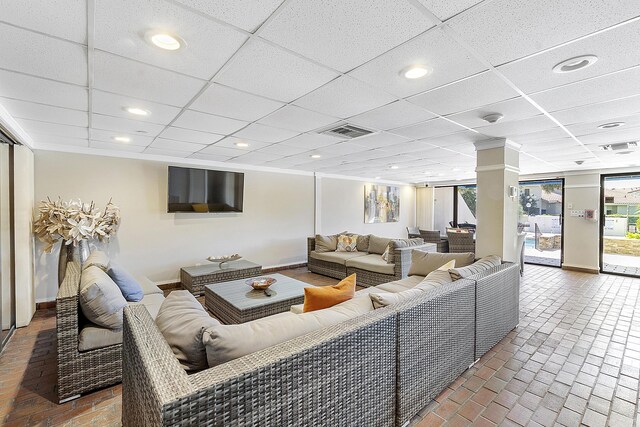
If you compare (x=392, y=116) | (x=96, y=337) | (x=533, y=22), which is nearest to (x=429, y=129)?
(x=392, y=116)

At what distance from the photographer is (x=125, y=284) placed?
272cm

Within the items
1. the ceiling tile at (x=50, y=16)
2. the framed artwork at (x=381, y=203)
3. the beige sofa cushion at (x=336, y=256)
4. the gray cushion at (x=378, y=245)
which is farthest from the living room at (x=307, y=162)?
the framed artwork at (x=381, y=203)

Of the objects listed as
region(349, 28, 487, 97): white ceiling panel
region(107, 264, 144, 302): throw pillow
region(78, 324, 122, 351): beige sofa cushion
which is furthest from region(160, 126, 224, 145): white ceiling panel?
region(349, 28, 487, 97): white ceiling panel

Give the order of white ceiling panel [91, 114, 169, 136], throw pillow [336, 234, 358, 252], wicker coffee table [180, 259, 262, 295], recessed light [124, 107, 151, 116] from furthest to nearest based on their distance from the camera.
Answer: throw pillow [336, 234, 358, 252]
wicker coffee table [180, 259, 262, 295]
white ceiling panel [91, 114, 169, 136]
recessed light [124, 107, 151, 116]

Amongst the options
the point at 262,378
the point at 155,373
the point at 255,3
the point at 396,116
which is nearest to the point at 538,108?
the point at 396,116

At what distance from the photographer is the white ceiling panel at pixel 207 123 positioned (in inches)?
109

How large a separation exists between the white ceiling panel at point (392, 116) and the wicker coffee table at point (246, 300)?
2.11m

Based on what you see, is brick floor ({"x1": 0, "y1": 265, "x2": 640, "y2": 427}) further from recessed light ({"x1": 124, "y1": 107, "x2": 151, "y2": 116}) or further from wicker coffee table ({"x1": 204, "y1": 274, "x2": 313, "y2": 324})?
recessed light ({"x1": 124, "y1": 107, "x2": 151, "y2": 116})

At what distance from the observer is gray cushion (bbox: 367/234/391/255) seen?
224 inches

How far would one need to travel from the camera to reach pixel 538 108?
2520 mm

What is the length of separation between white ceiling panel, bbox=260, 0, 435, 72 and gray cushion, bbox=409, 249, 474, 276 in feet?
9.08

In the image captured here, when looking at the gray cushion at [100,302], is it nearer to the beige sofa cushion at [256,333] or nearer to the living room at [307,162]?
the living room at [307,162]

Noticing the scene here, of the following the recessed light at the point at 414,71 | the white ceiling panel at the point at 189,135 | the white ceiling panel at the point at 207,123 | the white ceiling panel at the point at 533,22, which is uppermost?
the white ceiling panel at the point at 533,22

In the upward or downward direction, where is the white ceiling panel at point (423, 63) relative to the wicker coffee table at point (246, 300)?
upward
